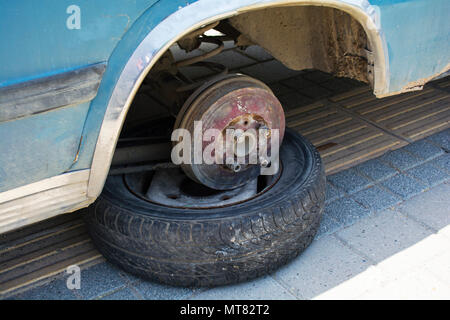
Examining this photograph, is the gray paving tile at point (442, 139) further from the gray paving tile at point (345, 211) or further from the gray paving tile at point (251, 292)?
the gray paving tile at point (251, 292)

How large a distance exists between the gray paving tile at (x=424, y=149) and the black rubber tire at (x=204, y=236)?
1121mm

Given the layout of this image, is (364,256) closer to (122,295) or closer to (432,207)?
(432,207)

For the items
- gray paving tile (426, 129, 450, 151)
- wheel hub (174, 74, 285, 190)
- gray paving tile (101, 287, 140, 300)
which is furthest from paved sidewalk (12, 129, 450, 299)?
wheel hub (174, 74, 285, 190)

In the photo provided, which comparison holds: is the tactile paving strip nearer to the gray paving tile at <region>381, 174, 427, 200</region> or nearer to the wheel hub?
the gray paving tile at <region>381, 174, 427, 200</region>

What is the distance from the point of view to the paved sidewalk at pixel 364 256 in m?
2.21

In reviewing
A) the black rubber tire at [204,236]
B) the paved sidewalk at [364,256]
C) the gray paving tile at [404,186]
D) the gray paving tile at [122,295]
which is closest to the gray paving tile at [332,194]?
the paved sidewalk at [364,256]

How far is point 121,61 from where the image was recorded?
178cm

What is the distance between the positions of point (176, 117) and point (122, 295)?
83cm

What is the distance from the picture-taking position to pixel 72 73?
171 cm

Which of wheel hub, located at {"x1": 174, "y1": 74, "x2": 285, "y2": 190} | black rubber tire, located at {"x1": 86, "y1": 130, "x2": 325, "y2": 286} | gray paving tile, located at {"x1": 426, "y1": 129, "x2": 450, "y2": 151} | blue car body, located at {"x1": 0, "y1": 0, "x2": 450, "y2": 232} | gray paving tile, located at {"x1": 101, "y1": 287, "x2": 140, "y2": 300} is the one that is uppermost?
blue car body, located at {"x1": 0, "y1": 0, "x2": 450, "y2": 232}

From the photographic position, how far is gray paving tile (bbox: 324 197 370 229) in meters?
2.65

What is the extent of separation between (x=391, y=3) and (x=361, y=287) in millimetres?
1164

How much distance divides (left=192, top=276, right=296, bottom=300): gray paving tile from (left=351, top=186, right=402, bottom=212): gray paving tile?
0.78 m

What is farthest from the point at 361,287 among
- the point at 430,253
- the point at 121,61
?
the point at 121,61
